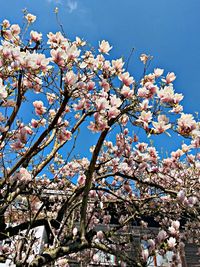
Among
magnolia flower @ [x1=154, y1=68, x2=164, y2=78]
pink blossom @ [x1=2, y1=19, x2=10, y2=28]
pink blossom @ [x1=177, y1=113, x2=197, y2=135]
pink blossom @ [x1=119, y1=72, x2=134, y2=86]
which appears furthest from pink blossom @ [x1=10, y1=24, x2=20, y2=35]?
pink blossom @ [x1=177, y1=113, x2=197, y2=135]

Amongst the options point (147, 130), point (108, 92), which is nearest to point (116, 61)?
point (108, 92)

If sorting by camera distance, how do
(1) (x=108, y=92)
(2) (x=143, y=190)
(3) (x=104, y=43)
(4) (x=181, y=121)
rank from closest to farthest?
(4) (x=181, y=121)
(1) (x=108, y=92)
(3) (x=104, y=43)
(2) (x=143, y=190)

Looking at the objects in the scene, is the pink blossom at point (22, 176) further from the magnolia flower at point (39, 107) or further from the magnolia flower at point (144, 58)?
the magnolia flower at point (144, 58)

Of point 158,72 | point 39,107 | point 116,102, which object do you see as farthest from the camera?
point 158,72

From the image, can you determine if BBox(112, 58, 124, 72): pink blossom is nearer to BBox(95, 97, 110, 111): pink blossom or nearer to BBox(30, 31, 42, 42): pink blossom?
BBox(95, 97, 110, 111): pink blossom

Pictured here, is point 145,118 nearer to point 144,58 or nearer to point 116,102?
point 116,102

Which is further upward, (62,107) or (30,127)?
(30,127)

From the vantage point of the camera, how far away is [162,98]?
2.10 m

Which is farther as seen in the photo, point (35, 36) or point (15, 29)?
point (15, 29)

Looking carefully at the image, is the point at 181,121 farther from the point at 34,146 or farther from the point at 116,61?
the point at 34,146

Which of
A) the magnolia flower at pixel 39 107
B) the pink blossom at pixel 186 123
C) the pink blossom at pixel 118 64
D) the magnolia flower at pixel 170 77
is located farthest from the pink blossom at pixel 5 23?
the pink blossom at pixel 186 123

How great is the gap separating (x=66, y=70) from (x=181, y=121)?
108 centimetres

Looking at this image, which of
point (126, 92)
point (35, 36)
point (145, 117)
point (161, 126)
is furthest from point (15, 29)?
point (161, 126)

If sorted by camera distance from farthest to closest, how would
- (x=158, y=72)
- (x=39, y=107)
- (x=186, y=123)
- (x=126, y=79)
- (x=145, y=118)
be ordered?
(x=158, y=72), (x=39, y=107), (x=126, y=79), (x=145, y=118), (x=186, y=123)
